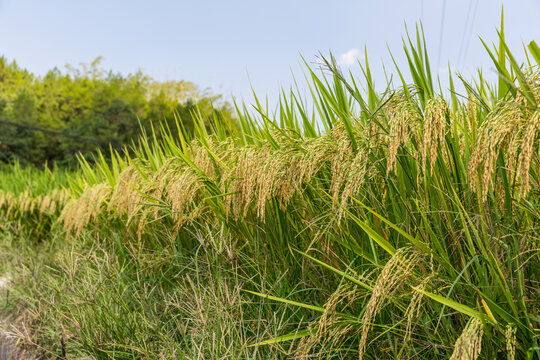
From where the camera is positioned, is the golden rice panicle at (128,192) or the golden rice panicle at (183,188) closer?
the golden rice panicle at (183,188)

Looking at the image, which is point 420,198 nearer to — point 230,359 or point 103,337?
point 230,359

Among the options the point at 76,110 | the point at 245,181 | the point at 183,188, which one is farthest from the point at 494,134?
the point at 76,110

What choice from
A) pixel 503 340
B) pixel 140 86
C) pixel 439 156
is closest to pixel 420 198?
pixel 439 156

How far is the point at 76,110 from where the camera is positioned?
139 feet

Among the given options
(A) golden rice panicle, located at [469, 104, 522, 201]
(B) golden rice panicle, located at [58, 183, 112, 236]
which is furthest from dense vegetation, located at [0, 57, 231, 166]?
(A) golden rice panicle, located at [469, 104, 522, 201]

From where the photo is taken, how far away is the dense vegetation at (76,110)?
1289 inches

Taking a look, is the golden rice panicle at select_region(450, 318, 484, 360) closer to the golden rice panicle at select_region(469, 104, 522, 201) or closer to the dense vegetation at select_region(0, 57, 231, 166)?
the golden rice panicle at select_region(469, 104, 522, 201)

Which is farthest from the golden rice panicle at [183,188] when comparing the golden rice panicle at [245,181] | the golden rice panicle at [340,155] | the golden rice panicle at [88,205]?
the golden rice panicle at [88,205]

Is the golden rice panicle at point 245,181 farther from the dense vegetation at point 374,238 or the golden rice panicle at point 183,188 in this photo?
the golden rice panicle at point 183,188

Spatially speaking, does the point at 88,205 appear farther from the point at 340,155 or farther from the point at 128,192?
the point at 340,155

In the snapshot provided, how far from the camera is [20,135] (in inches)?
1339

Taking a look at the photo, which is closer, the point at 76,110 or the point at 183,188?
the point at 183,188

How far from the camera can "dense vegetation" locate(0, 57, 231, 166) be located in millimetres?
32750

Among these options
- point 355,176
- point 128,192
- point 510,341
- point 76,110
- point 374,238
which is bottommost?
point 510,341
